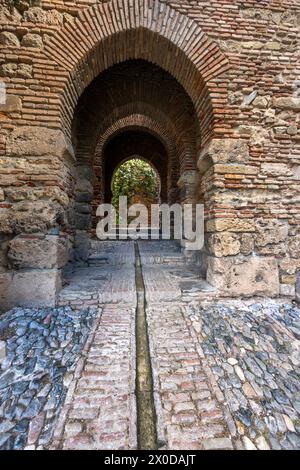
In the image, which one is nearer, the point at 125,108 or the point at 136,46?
the point at 136,46

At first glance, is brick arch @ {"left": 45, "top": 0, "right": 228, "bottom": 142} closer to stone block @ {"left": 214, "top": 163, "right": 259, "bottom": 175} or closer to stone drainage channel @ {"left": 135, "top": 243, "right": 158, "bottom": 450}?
stone block @ {"left": 214, "top": 163, "right": 259, "bottom": 175}

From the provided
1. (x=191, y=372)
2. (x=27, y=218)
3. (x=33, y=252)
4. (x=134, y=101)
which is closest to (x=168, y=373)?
(x=191, y=372)

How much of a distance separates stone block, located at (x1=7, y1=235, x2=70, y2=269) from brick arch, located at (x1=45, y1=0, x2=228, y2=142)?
1.37 meters

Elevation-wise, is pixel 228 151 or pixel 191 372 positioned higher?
pixel 228 151

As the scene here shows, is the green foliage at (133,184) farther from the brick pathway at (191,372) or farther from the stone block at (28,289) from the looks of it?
the stone block at (28,289)

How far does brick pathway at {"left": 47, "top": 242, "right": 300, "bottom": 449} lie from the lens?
4.25 ft

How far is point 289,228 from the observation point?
3.00m

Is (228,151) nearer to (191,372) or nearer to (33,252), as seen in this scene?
(191,372)

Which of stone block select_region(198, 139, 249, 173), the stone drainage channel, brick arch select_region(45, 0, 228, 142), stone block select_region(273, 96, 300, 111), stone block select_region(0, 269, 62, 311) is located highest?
brick arch select_region(45, 0, 228, 142)

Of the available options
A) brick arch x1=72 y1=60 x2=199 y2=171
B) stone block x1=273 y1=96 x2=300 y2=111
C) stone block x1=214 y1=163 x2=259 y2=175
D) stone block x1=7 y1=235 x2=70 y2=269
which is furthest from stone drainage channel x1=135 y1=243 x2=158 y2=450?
brick arch x1=72 y1=60 x2=199 y2=171

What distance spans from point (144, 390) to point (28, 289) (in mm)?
1695

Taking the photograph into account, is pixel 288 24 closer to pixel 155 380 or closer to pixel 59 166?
pixel 59 166

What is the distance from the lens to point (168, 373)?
5.63 feet

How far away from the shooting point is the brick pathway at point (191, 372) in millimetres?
1296
